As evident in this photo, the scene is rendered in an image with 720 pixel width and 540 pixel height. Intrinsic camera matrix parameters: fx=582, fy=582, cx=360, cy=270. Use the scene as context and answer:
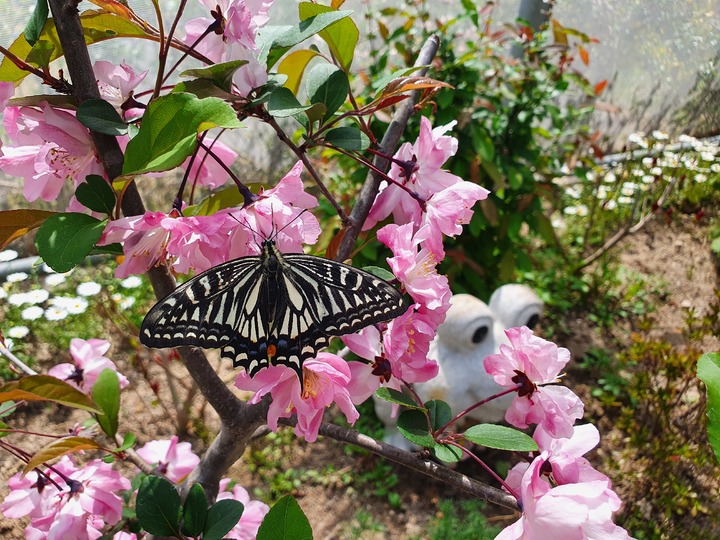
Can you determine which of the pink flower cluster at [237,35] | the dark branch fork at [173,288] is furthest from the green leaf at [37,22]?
the pink flower cluster at [237,35]

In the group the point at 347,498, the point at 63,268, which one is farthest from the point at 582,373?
the point at 63,268

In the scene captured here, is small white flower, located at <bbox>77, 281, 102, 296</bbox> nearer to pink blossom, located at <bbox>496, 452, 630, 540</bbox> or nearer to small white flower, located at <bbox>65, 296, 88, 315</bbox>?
small white flower, located at <bbox>65, 296, 88, 315</bbox>

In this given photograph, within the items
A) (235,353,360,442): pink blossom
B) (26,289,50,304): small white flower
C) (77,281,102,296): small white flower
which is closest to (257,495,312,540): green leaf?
(235,353,360,442): pink blossom

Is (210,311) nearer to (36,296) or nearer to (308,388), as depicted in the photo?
(308,388)

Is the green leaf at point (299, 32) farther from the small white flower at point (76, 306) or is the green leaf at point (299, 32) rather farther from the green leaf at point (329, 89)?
the small white flower at point (76, 306)

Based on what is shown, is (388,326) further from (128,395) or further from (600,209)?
(600,209)

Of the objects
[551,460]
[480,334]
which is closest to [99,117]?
[551,460]

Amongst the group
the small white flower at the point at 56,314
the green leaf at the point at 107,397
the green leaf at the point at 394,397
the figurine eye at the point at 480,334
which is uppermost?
the green leaf at the point at 394,397
